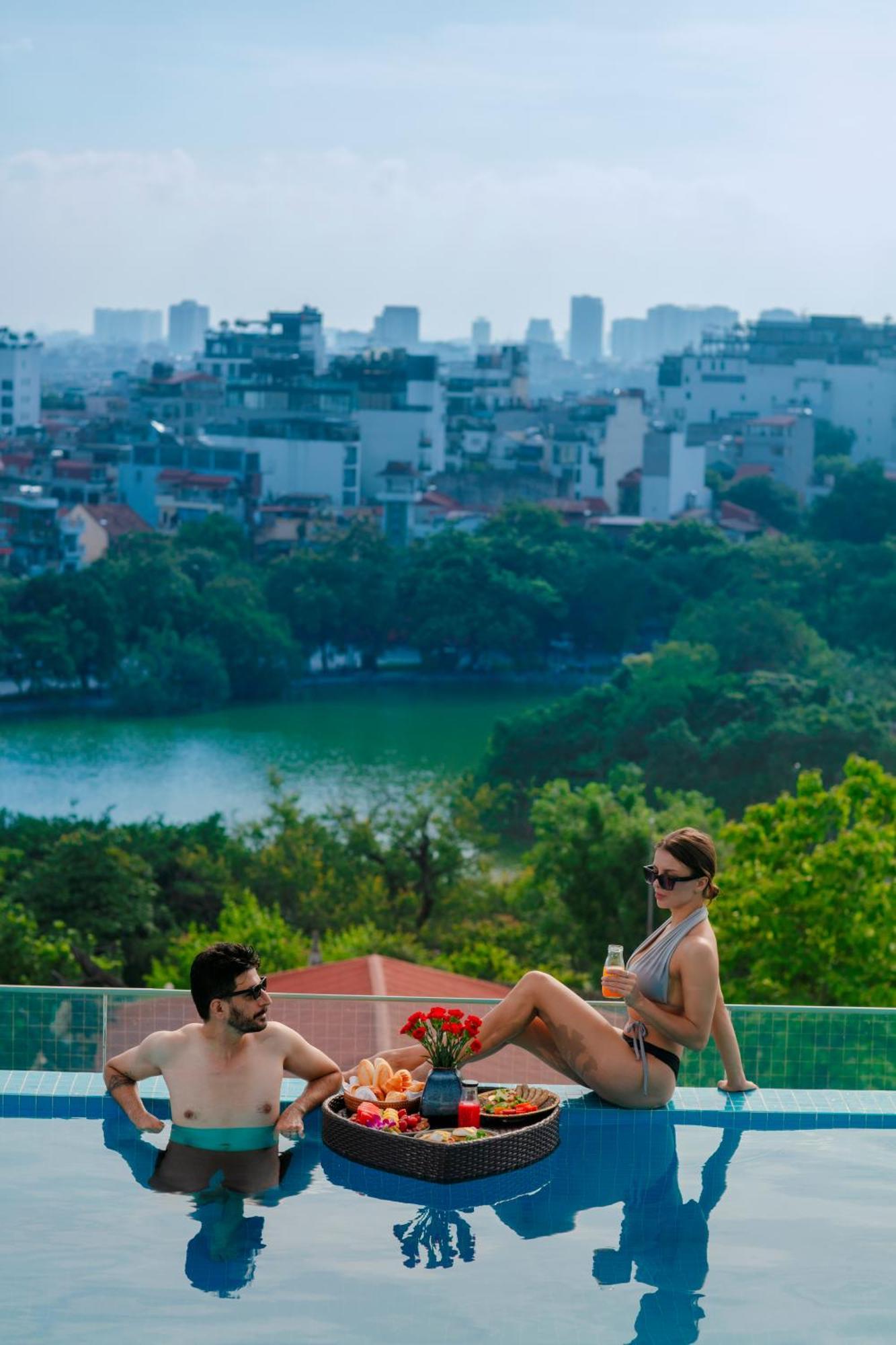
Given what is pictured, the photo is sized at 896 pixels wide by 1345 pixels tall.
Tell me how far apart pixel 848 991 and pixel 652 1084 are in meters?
7.08

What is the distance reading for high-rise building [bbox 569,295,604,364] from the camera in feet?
333

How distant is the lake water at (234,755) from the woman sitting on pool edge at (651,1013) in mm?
27242

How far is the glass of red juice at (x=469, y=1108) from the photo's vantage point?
11.1ft

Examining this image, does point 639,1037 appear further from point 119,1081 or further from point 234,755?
point 234,755

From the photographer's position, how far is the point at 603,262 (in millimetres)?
83062

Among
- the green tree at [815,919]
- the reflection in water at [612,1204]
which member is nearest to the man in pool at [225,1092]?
the reflection in water at [612,1204]

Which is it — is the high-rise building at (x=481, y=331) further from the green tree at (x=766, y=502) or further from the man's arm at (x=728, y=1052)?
the man's arm at (x=728, y=1052)

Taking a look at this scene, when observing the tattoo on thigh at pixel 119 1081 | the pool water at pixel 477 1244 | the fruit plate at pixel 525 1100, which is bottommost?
the pool water at pixel 477 1244

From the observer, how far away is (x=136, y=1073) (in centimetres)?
352

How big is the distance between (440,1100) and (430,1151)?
0.13 m

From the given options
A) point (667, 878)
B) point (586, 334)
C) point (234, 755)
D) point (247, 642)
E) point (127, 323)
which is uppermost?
point (127, 323)

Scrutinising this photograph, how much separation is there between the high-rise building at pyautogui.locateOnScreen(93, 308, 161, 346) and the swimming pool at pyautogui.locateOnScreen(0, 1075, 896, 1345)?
10436 centimetres

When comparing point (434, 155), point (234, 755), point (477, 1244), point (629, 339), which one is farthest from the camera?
point (629, 339)

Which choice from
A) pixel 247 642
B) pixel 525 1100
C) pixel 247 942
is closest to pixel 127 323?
pixel 247 642
